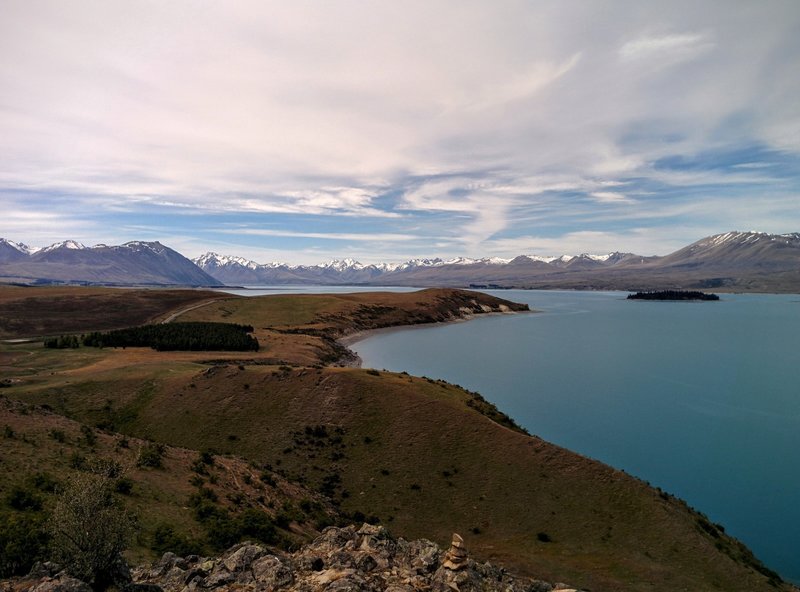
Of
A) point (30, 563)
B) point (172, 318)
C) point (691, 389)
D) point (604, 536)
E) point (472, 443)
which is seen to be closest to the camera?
point (30, 563)

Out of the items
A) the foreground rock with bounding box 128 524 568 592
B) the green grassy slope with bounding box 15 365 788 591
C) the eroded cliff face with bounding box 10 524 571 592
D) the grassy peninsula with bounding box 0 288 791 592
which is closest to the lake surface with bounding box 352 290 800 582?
the grassy peninsula with bounding box 0 288 791 592

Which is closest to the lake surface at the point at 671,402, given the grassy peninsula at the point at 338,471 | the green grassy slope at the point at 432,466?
the grassy peninsula at the point at 338,471

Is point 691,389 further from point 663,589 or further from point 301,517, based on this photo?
point 301,517

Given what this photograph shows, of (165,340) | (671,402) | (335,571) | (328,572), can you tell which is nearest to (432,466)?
(335,571)

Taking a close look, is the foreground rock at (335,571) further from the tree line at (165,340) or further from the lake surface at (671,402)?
the tree line at (165,340)

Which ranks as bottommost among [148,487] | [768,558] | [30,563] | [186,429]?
[768,558]

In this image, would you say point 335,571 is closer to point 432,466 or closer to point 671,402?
point 432,466

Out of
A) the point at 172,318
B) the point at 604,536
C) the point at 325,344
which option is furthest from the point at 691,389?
the point at 172,318
